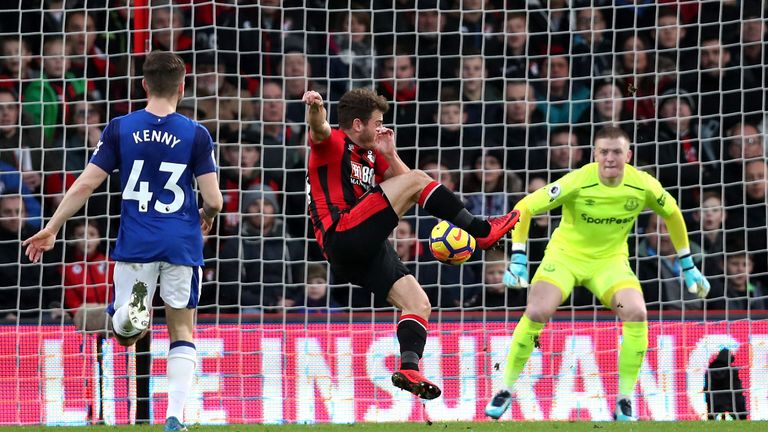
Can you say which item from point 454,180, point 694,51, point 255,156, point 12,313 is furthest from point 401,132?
point 12,313

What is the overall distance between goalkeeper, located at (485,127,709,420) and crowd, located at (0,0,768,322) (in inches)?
61.3

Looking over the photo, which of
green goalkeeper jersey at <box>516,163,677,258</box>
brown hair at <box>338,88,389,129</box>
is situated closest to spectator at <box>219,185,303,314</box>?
green goalkeeper jersey at <box>516,163,677,258</box>

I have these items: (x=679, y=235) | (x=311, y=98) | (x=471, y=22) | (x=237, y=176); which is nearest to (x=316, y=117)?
(x=311, y=98)

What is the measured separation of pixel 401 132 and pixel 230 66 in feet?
5.07

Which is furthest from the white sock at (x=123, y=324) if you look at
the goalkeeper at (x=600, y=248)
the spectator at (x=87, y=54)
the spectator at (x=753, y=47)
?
the spectator at (x=753, y=47)

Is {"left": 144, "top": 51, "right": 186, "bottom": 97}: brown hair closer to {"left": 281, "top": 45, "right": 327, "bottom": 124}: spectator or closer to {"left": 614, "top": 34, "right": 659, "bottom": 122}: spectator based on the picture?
{"left": 281, "top": 45, "right": 327, "bottom": 124}: spectator

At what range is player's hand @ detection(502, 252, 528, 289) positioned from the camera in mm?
7453

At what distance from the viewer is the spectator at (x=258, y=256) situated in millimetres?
9750

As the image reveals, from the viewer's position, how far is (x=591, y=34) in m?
10.7

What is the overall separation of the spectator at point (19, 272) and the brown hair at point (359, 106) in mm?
3776

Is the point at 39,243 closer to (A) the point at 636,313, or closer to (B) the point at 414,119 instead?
(A) the point at 636,313

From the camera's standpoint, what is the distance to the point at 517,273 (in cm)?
752

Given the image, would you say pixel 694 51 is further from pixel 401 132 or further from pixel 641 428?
pixel 641 428

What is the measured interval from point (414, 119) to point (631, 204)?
3.16 meters
